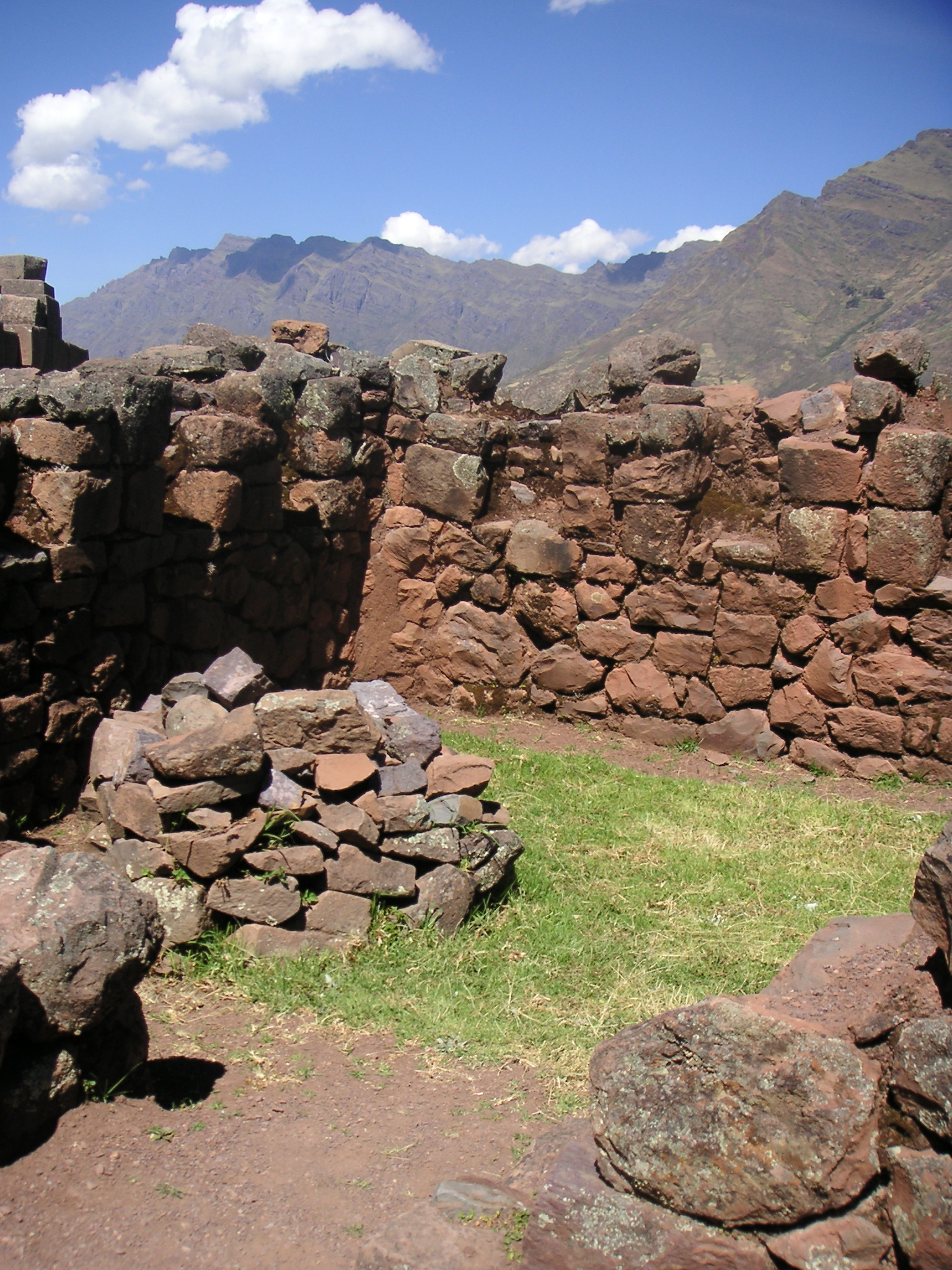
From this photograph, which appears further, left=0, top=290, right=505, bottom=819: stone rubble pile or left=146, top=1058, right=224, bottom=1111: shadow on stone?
left=0, top=290, right=505, bottom=819: stone rubble pile

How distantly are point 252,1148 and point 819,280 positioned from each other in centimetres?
4943

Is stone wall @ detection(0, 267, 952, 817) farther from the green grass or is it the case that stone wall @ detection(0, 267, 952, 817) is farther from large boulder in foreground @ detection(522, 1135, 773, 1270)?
large boulder in foreground @ detection(522, 1135, 773, 1270)

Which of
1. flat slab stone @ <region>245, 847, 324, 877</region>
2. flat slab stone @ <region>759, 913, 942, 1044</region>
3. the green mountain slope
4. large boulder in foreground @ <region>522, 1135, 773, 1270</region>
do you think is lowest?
flat slab stone @ <region>245, 847, 324, 877</region>

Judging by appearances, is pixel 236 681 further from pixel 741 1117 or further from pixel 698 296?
pixel 698 296

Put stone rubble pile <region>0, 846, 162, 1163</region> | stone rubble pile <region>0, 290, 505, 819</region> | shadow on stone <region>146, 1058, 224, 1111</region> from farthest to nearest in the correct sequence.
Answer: stone rubble pile <region>0, 290, 505, 819</region> < shadow on stone <region>146, 1058, 224, 1111</region> < stone rubble pile <region>0, 846, 162, 1163</region>

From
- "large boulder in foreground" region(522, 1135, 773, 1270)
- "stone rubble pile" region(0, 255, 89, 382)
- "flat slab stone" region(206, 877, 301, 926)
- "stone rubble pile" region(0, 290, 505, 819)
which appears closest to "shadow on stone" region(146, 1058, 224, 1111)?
"flat slab stone" region(206, 877, 301, 926)

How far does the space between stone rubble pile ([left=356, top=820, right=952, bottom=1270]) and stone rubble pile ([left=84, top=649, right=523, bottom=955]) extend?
219 centimetres

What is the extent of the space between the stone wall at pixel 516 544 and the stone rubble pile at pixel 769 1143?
417cm

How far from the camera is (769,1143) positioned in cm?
238

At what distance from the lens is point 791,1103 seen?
2383 mm

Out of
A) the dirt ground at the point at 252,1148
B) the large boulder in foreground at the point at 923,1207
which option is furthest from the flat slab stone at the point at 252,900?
the large boulder in foreground at the point at 923,1207

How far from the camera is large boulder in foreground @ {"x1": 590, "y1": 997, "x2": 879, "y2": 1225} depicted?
2336 millimetres

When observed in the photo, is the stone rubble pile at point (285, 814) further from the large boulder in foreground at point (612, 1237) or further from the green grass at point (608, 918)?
the large boulder in foreground at point (612, 1237)

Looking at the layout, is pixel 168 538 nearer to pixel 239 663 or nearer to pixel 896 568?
pixel 239 663
